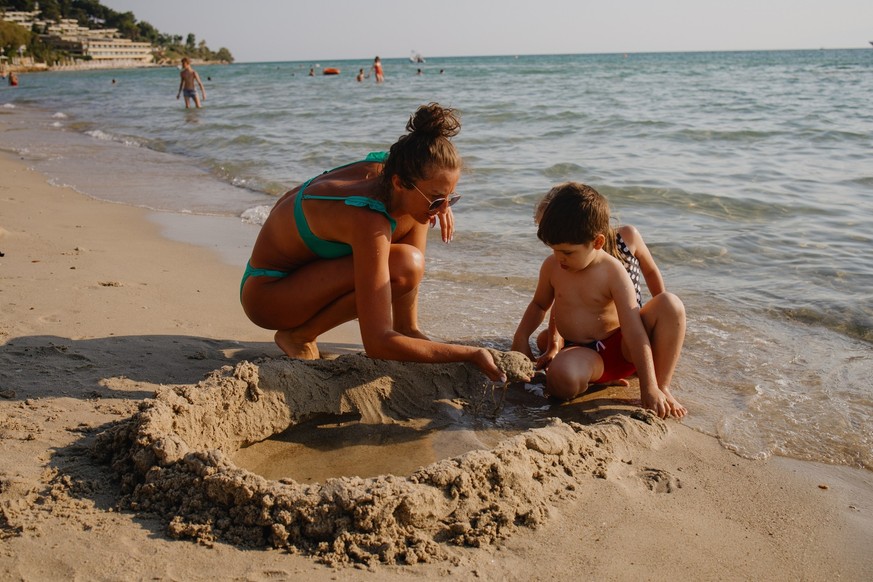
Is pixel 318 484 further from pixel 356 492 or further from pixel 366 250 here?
pixel 366 250

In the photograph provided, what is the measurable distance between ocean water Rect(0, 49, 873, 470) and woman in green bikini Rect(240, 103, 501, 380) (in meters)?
0.52

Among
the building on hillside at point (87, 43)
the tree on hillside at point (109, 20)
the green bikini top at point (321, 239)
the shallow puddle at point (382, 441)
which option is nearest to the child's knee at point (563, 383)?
the shallow puddle at point (382, 441)

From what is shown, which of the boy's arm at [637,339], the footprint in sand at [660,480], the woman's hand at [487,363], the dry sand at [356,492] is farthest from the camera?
the boy's arm at [637,339]

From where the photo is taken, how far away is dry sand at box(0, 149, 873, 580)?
6.31 ft

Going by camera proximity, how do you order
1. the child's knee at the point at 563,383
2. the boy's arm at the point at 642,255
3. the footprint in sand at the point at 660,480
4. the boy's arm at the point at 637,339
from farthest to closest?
the boy's arm at the point at 642,255 → the child's knee at the point at 563,383 → the boy's arm at the point at 637,339 → the footprint in sand at the point at 660,480

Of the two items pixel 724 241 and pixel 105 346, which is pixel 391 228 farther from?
pixel 724 241

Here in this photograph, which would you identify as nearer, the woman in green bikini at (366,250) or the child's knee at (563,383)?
the woman in green bikini at (366,250)

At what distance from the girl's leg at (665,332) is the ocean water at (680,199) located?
0.17 meters

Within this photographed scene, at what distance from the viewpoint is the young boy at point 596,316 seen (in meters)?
3.03

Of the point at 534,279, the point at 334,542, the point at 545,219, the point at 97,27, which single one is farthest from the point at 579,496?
the point at 97,27

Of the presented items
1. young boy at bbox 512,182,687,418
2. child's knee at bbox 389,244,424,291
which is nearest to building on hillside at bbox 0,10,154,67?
child's knee at bbox 389,244,424,291

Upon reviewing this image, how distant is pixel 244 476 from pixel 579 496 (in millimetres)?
1037

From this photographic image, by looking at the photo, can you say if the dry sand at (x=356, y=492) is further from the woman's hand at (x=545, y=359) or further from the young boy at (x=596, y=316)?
the woman's hand at (x=545, y=359)

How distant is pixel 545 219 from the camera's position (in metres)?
3.06
